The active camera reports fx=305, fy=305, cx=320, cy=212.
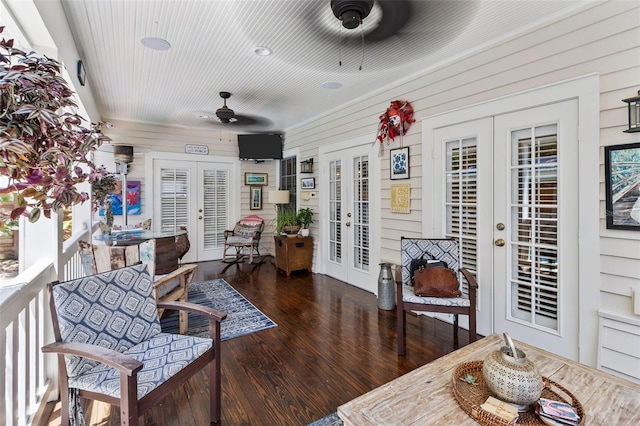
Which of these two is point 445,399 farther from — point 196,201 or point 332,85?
point 196,201

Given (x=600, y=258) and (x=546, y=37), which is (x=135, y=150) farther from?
(x=600, y=258)

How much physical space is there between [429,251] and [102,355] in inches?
107

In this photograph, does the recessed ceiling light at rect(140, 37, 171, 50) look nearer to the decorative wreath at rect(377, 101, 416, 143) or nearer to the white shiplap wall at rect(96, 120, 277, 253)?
the decorative wreath at rect(377, 101, 416, 143)

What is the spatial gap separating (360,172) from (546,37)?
253 centimetres

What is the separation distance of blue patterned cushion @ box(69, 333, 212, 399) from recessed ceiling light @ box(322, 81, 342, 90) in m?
3.28

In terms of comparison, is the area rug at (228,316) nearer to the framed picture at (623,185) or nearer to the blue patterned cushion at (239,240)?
the blue patterned cushion at (239,240)

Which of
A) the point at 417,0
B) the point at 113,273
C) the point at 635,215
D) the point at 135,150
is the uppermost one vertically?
the point at 417,0

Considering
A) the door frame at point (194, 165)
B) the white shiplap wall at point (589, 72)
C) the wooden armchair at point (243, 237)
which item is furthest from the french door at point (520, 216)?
the door frame at point (194, 165)

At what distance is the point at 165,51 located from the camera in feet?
10.0

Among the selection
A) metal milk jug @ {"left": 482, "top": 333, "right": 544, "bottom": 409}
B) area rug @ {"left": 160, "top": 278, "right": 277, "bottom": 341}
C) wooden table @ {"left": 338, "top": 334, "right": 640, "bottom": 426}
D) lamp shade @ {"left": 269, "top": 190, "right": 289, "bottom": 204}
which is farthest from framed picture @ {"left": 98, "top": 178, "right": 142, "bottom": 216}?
metal milk jug @ {"left": 482, "top": 333, "right": 544, "bottom": 409}

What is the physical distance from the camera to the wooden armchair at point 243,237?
5.82m

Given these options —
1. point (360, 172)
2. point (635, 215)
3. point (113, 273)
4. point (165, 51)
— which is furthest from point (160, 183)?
point (635, 215)

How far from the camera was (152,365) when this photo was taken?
61.1 inches

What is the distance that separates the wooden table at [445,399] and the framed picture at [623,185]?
4.06 feet
